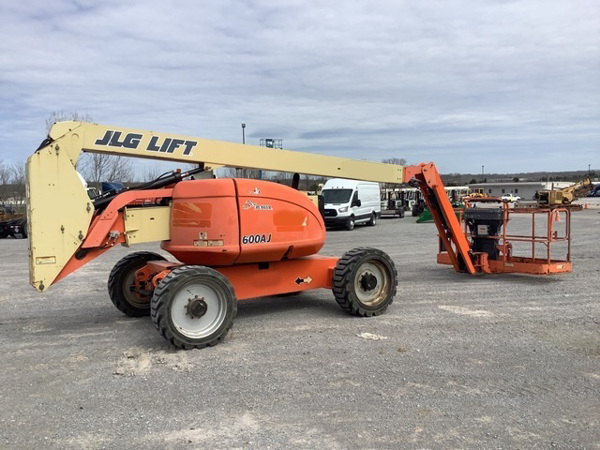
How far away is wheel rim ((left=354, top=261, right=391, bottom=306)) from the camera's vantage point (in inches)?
296

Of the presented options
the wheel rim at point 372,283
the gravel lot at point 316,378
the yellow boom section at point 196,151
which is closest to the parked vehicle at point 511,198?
the gravel lot at point 316,378

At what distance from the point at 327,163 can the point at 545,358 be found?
4.01 meters

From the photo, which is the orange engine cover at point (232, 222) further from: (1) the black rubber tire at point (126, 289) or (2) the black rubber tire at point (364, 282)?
(1) the black rubber tire at point (126, 289)

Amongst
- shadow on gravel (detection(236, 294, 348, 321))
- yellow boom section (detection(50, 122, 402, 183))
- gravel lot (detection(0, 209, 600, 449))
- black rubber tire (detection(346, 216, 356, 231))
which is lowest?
gravel lot (detection(0, 209, 600, 449))

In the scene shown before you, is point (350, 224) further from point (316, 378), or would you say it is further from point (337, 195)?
point (316, 378)

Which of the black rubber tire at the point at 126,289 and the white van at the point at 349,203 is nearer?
the black rubber tire at the point at 126,289

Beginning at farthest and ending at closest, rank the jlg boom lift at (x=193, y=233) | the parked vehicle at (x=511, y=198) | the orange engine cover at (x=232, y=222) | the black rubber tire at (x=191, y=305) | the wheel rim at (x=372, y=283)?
1. the parked vehicle at (x=511, y=198)
2. the wheel rim at (x=372, y=283)
3. the orange engine cover at (x=232, y=222)
4. the jlg boom lift at (x=193, y=233)
5. the black rubber tire at (x=191, y=305)

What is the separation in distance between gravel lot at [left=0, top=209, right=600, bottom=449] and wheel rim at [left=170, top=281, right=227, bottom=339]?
29 cm

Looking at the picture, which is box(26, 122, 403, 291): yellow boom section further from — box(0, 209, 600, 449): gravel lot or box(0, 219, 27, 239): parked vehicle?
box(0, 219, 27, 239): parked vehicle

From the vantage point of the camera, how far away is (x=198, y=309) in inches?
238

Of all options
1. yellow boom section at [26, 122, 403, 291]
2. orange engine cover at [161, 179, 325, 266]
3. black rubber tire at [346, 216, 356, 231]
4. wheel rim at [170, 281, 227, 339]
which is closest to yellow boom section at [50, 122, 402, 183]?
yellow boom section at [26, 122, 403, 291]

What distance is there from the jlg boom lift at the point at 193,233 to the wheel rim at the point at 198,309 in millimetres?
12

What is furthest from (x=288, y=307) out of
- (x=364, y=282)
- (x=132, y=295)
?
(x=132, y=295)

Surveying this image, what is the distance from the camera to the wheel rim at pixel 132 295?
764cm
